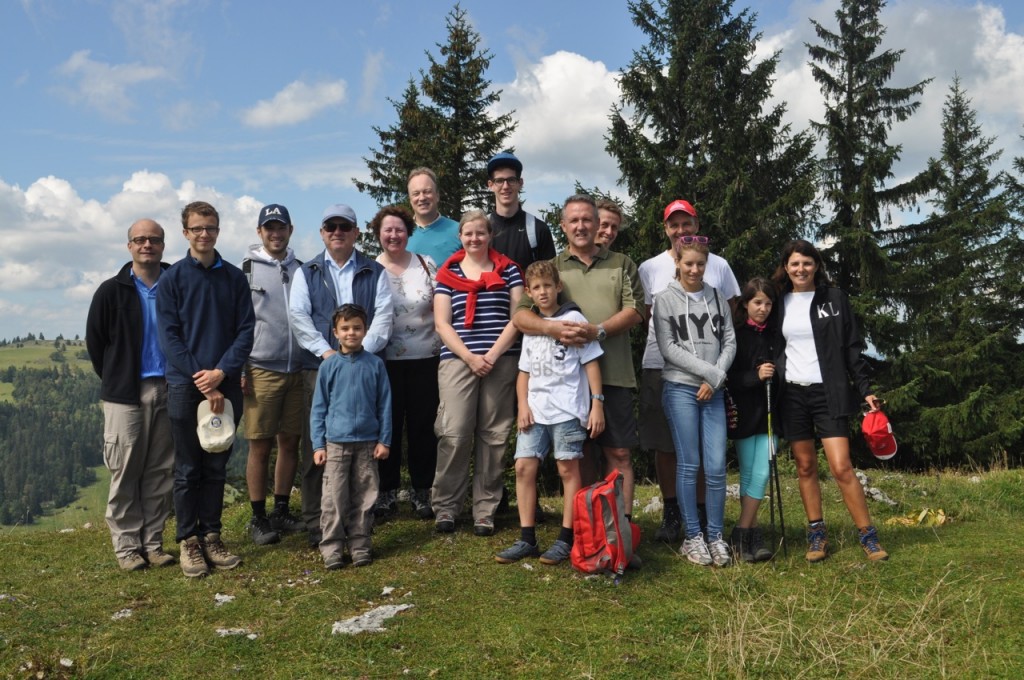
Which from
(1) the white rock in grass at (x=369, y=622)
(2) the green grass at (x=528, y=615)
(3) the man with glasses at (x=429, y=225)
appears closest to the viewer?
(2) the green grass at (x=528, y=615)

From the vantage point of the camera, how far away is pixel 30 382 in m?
196

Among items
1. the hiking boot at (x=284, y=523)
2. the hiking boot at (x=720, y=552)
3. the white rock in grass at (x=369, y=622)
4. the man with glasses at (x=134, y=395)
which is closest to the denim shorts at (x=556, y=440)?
the hiking boot at (x=720, y=552)

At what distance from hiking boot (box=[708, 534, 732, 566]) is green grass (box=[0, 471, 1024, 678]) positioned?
0.39 ft

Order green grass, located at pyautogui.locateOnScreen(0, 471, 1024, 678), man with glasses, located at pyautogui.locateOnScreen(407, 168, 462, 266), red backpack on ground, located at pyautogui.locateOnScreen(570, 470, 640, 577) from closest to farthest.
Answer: green grass, located at pyautogui.locateOnScreen(0, 471, 1024, 678) < red backpack on ground, located at pyautogui.locateOnScreen(570, 470, 640, 577) < man with glasses, located at pyautogui.locateOnScreen(407, 168, 462, 266)

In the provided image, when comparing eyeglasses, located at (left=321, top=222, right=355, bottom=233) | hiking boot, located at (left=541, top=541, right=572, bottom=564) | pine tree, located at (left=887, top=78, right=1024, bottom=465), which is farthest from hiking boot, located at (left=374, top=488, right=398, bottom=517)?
pine tree, located at (left=887, top=78, right=1024, bottom=465)

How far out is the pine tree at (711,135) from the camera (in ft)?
71.3

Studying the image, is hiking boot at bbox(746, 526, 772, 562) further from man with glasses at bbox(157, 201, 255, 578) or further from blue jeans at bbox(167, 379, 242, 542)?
blue jeans at bbox(167, 379, 242, 542)

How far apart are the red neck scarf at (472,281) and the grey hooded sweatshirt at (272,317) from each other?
135 cm

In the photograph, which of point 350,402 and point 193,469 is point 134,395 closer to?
point 193,469

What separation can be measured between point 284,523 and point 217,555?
113cm

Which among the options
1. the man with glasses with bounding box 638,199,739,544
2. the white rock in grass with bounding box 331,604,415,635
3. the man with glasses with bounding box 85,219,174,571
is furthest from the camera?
the man with glasses with bounding box 638,199,739,544

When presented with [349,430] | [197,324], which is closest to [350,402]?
[349,430]

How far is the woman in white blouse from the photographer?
21.7 feet

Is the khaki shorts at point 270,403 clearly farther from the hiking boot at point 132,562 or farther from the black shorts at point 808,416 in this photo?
the black shorts at point 808,416
